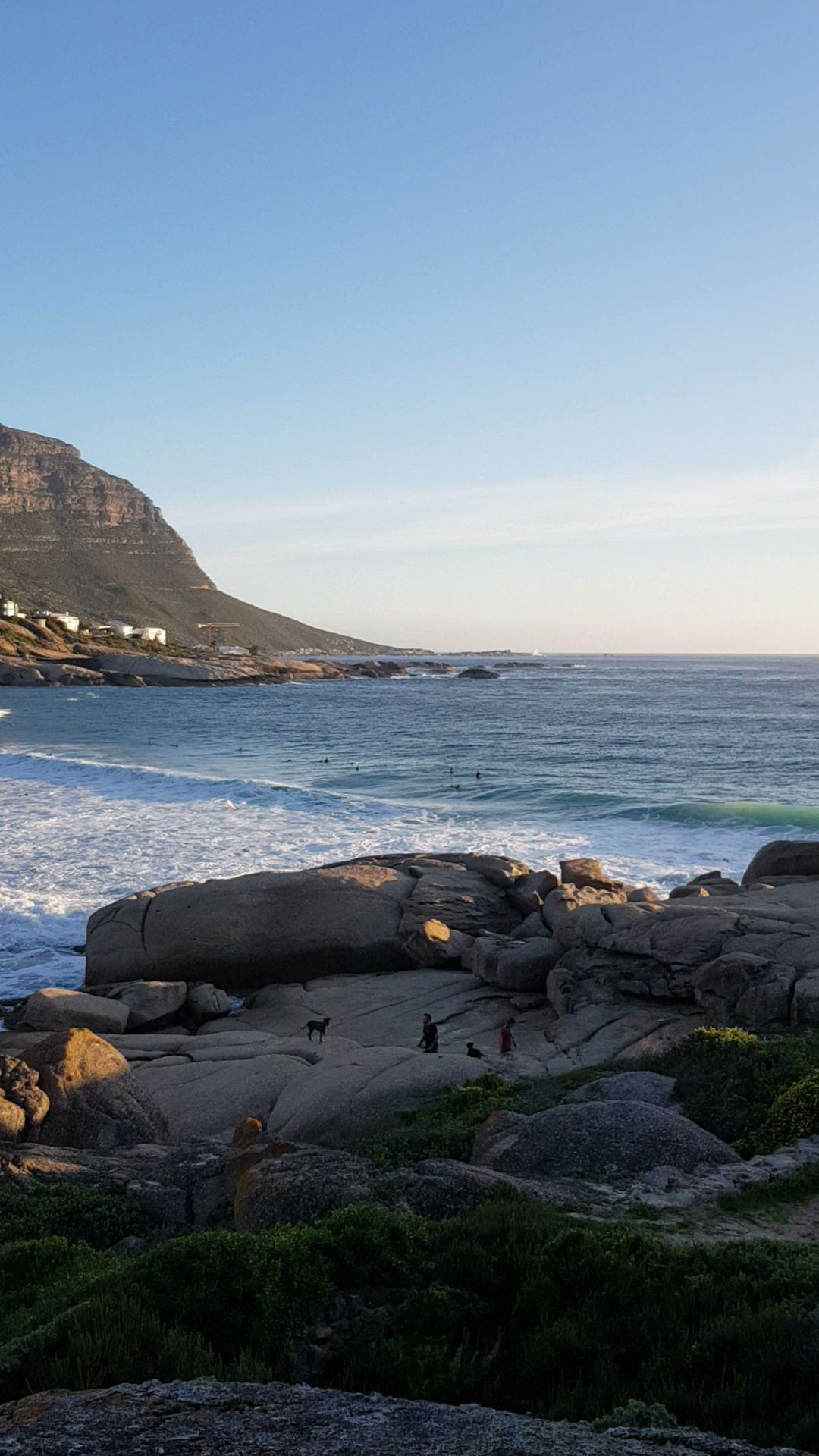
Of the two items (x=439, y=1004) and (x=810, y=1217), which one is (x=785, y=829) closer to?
(x=439, y=1004)

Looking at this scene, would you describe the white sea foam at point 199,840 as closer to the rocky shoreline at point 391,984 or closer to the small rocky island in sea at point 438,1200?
the rocky shoreline at point 391,984

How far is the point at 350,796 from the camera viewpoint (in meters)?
52.0

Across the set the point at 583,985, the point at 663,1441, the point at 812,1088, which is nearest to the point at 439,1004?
the point at 583,985

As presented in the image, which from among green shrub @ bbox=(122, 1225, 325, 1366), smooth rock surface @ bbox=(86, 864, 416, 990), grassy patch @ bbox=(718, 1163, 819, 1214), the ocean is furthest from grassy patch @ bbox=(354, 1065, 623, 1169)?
the ocean

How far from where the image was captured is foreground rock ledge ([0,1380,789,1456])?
543 cm

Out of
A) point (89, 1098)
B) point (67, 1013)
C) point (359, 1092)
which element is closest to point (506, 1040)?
point (359, 1092)

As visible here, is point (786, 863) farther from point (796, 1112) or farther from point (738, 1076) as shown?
point (796, 1112)

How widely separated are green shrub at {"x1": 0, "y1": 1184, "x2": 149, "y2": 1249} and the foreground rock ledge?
18.2ft

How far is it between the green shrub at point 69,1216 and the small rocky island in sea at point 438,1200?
0.13 feet

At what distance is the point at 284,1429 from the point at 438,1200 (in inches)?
175

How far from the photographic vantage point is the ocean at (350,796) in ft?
117

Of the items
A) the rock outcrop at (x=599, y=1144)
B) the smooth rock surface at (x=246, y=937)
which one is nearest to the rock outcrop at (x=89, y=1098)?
the rock outcrop at (x=599, y=1144)

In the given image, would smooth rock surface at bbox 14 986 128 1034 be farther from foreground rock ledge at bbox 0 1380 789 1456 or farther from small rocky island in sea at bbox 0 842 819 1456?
foreground rock ledge at bbox 0 1380 789 1456

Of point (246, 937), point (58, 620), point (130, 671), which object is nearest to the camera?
point (246, 937)
